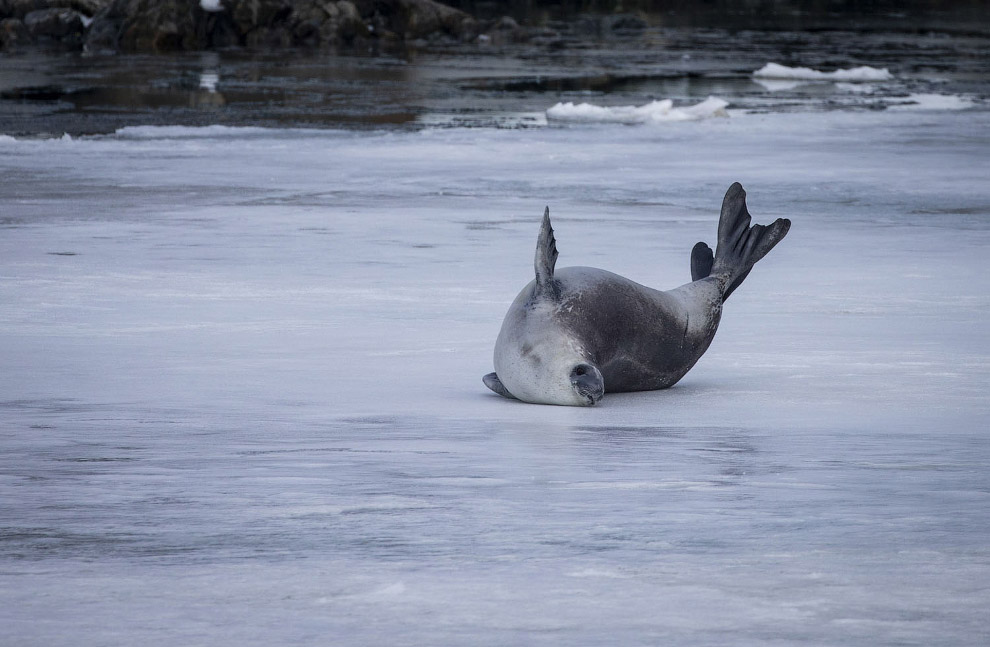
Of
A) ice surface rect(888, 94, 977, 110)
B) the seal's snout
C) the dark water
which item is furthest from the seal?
ice surface rect(888, 94, 977, 110)

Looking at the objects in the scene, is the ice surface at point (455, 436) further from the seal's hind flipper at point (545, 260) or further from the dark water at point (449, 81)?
the dark water at point (449, 81)

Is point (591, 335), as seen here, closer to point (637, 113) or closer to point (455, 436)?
point (455, 436)

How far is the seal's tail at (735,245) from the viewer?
5.26m

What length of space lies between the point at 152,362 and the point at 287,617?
9.33 feet

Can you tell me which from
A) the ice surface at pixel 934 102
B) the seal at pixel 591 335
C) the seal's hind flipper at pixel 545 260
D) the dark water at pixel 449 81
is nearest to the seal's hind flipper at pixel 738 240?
the seal at pixel 591 335

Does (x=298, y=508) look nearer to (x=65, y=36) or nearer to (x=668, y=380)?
(x=668, y=380)

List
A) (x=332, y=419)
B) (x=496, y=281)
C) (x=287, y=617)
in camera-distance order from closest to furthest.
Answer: (x=287, y=617), (x=332, y=419), (x=496, y=281)

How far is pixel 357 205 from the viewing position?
9.38 m

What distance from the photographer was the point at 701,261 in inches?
212

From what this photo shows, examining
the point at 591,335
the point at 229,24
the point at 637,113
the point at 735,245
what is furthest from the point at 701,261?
the point at 229,24

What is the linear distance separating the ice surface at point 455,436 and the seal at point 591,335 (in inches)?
3.4

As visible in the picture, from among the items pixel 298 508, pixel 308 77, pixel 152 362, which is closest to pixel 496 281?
pixel 152 362

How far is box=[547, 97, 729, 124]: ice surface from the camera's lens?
1522cm

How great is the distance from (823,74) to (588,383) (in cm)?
1774
